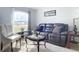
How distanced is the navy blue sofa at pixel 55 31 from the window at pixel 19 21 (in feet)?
0.78

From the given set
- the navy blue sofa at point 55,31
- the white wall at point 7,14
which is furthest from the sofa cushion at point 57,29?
the white wall at point 7,14

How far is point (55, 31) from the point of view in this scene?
1.74m

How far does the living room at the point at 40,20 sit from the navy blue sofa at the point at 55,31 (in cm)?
2

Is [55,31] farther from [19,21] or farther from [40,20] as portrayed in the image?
[19,21]

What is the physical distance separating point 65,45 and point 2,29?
1081 millimetres

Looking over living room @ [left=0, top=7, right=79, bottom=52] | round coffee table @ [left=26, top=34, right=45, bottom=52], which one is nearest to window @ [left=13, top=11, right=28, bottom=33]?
living room @ [left=0, top=7, right=79, bottom=52]

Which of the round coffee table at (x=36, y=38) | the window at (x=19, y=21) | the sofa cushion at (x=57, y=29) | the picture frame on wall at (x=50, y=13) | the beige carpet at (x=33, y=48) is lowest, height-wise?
the beige carpet at (x=33, y=48)

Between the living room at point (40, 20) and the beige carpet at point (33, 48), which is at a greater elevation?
the living room at point (40, 20)

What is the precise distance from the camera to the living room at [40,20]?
171 cm

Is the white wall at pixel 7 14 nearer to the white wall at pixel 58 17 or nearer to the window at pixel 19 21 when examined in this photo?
the window at pixel 19 21

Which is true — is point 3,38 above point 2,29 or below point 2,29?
below
